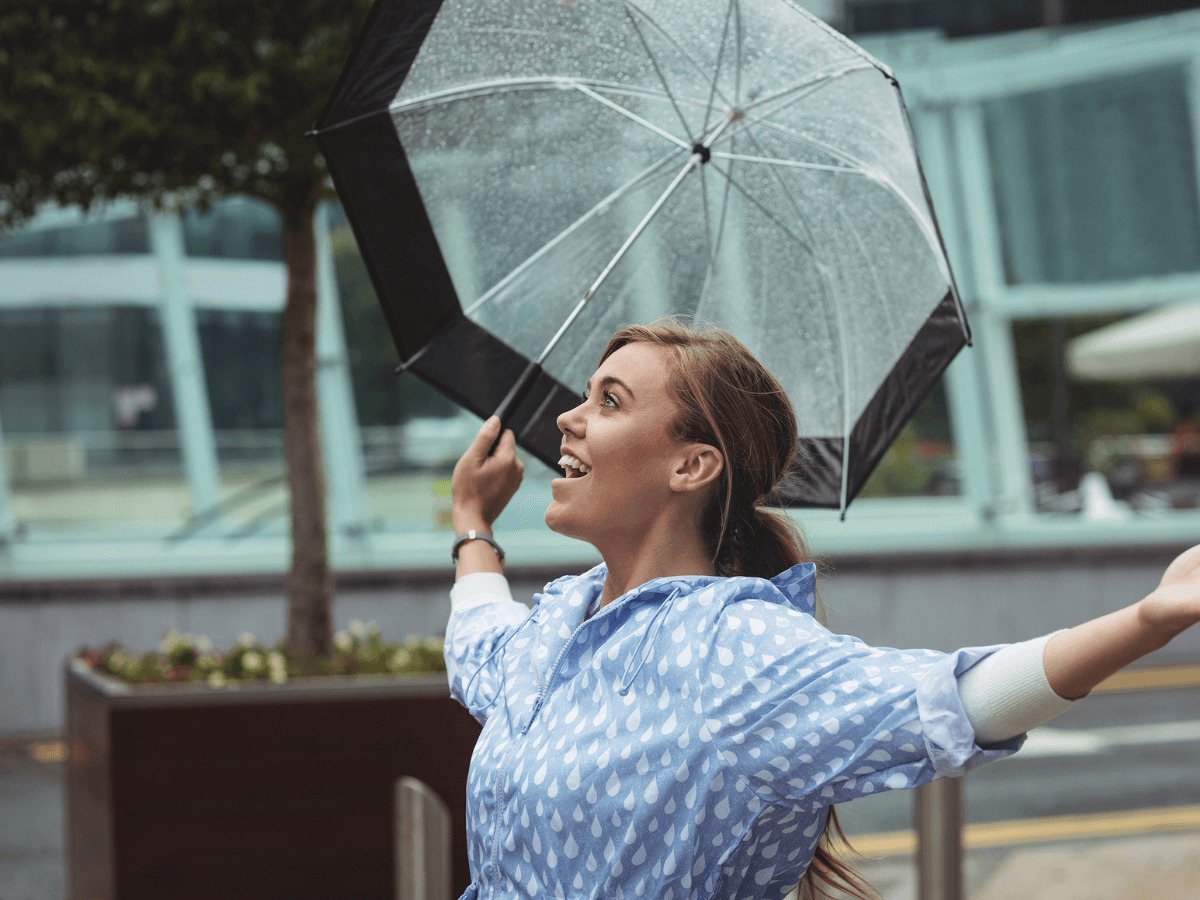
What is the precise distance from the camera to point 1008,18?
922cm

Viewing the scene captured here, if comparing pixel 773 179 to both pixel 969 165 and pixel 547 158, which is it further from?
pixel 969 165

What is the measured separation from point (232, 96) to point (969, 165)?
6850 millimetres

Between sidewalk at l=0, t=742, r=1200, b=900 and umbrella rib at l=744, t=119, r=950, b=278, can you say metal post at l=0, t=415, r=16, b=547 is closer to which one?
sidewalk at l=0, t=742, r=1200, b=900

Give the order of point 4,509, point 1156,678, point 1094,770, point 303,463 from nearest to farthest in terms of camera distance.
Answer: point 303,463 < point 1094,770 < point 4,509 < point 1156,678

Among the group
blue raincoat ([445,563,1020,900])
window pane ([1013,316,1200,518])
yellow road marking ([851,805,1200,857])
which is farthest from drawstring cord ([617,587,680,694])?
window pane ([1013,316,1200,518])

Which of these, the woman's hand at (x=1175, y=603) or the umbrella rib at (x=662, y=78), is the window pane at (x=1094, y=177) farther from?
the woman's hand at (x=1175, y=603)

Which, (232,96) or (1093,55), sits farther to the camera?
(1093,55)

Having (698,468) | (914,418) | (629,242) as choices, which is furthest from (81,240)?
(698,468)

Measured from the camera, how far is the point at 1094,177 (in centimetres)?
938

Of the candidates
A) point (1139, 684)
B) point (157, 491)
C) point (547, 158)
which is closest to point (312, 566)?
point (547, 158)

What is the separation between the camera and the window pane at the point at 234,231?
841 cm

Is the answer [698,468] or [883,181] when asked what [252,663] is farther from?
[698,468]

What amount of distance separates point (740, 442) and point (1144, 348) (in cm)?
864

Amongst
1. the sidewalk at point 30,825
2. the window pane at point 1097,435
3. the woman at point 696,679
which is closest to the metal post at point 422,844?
the woman at point 696,679
